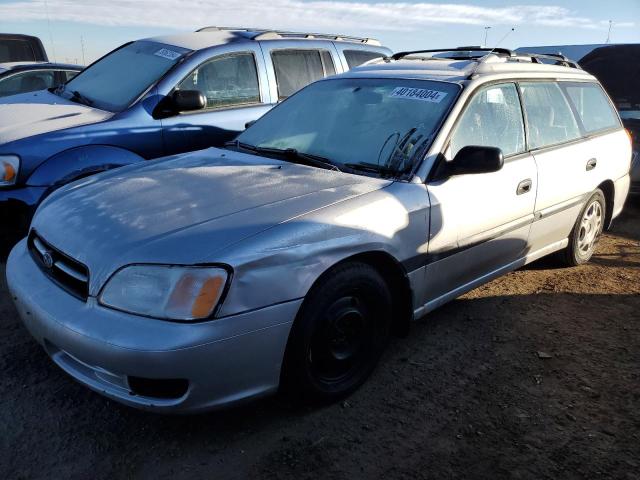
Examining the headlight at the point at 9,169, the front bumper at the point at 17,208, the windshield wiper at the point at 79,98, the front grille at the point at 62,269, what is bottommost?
the front bumper at the point at 17,208

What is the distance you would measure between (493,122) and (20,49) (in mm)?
9673

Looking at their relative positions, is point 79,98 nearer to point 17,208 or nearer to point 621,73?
point 17,208

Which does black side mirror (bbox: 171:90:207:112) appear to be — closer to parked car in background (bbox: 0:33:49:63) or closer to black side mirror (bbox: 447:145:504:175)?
black side mirror (bbox: 447:145:504:175)

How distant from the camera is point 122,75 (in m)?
5.20

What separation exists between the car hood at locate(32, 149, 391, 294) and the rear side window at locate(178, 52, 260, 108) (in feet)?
5.65

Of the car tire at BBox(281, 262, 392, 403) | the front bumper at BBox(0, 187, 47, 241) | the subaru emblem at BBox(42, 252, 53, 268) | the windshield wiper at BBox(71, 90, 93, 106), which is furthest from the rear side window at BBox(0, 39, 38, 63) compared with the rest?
the car tire at BBox(281, 262, 392, 403)

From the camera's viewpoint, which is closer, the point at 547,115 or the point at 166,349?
the point at 166,349

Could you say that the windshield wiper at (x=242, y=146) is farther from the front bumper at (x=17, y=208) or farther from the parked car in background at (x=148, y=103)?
the front bumper at (x=17, y=208)

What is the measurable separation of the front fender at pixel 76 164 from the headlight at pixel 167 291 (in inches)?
85.3

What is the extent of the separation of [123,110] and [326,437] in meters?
3.24

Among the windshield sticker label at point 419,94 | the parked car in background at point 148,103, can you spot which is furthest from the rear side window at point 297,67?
the windshield sticker label at point 419,94

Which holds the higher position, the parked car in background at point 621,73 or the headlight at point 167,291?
the parked car in background at point 621,73

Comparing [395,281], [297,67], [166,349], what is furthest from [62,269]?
[297,67]

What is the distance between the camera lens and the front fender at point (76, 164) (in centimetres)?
409
